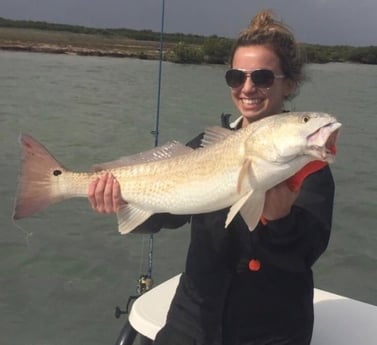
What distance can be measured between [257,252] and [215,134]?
559mm

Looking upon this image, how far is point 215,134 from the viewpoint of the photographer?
2736mm

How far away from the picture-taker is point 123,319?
21.2 feet

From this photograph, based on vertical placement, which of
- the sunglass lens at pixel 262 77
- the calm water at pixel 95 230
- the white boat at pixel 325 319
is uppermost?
the sunglass lens at pixel 262 77

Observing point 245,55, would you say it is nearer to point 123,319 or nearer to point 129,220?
point 129,220

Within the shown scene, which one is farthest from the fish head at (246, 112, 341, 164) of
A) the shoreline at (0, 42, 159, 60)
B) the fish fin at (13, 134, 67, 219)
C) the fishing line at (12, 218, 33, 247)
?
the shoreline at (0, 42, 159, 60)

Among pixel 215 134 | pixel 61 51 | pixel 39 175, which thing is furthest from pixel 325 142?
pixel 61 51

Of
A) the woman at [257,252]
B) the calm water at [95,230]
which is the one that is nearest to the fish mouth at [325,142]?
the woman at [257,252]

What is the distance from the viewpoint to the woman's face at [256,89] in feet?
9.39

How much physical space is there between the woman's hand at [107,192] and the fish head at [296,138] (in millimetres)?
781

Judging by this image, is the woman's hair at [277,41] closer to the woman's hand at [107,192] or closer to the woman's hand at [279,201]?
the woman's hand at [279,201]

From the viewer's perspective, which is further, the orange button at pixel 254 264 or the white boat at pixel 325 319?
the white boat at pixel 325 319

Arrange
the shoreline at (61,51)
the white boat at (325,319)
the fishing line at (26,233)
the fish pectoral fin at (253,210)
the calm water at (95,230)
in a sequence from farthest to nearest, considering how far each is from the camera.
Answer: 1. the shoreline at (61,51)
2. the fishing line at (26,233)
3. the calm water at (95,230)
4. the white boat at (325,319)
5. the fish pectoral fin at (253,210)

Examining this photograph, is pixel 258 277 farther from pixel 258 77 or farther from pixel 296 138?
pixel 258 77

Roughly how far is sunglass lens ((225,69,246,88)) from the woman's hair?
14 centimetres
